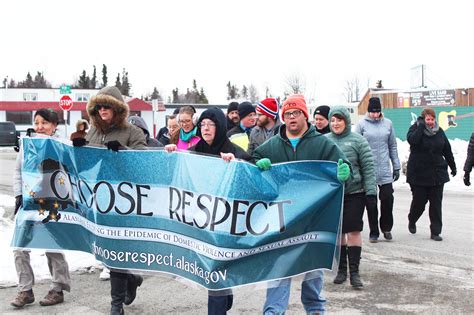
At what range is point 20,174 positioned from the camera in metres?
5.87

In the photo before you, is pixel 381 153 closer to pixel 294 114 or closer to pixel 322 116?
pixel 322 116

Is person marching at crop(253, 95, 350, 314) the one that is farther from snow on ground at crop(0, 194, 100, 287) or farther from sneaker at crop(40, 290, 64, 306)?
snow on ground at crop(0, 194, 100, 287)

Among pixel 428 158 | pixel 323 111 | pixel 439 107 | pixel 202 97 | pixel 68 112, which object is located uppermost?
pixel 202 97

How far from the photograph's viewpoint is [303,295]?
16.5 feet

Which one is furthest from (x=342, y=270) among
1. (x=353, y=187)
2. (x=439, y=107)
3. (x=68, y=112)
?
(x=68, y=112)

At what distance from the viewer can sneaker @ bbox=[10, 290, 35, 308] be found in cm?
562

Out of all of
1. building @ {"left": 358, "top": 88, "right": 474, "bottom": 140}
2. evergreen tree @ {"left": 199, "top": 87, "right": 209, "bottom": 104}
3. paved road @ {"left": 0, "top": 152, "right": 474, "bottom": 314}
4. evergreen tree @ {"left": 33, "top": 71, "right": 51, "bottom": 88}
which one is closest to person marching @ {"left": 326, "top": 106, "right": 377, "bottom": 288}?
paved road @ {"left": 0, "top": 152, "right": 474, "bottom": 314}

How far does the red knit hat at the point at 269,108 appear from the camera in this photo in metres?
7.27

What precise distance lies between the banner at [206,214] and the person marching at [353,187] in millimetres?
1589

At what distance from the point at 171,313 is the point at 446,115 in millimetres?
27157

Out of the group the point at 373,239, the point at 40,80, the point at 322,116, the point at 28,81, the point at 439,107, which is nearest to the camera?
the point at 322,116

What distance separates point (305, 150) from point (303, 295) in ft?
4.14

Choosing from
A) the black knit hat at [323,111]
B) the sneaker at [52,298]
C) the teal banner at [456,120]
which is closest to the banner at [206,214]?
the sneaker at [52,298]

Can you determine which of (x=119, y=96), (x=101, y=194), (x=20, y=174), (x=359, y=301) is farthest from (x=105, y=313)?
(x=359, y=301)
